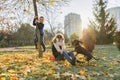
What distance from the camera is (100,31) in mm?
39062

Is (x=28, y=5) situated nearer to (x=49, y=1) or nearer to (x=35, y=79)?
(x=49, y=1)

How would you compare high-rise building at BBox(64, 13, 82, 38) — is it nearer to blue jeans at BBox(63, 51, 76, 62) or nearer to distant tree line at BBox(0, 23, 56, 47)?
distant tree line at BBox(0, 23, 56, 47)

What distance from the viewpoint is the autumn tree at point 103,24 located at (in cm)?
3834

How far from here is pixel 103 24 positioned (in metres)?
39.4

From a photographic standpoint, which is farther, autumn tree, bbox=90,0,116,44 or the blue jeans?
autumn tree, bbox=90,0,116,44

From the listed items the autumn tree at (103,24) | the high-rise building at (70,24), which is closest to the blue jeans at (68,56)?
the high-rise building at (70,24)

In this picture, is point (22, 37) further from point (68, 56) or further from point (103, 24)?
point (68, 56)

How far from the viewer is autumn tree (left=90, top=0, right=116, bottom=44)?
126ft

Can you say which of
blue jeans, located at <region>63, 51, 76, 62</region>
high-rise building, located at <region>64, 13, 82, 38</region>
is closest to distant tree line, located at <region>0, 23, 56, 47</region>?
high-rise building, located at <region>64, 13, 82, 38</region>

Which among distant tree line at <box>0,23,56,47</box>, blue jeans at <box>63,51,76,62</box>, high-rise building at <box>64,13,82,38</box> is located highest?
high-rise building at <box>64,13,82,38</box>

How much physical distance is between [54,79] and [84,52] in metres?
3.84

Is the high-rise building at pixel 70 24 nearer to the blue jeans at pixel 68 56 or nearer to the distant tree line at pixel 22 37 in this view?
the distant tree line at pixel 22 37

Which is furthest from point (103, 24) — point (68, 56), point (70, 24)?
point (68, 56)

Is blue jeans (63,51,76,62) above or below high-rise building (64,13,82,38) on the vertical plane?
below
